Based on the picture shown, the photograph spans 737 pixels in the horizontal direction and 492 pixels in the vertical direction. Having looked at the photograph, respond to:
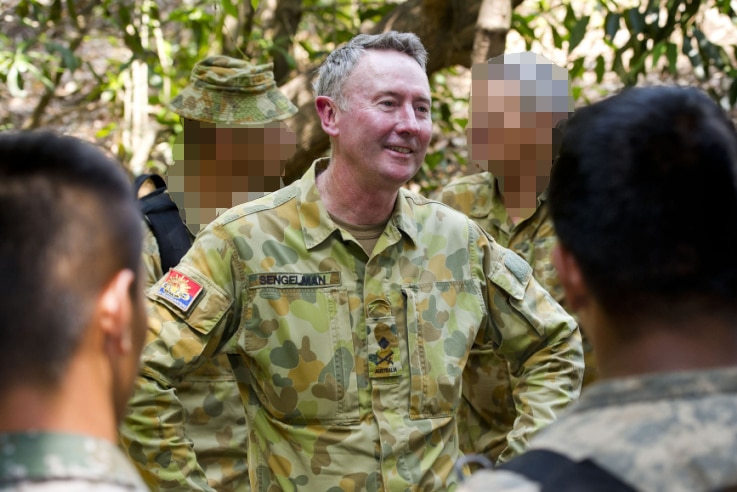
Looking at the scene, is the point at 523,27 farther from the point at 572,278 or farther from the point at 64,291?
the point at 64,291

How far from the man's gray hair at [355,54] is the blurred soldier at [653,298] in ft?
6.04

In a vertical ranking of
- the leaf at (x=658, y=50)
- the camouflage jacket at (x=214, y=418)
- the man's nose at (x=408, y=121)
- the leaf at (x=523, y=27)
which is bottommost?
the camouflage jacket at (x=214, y=418)

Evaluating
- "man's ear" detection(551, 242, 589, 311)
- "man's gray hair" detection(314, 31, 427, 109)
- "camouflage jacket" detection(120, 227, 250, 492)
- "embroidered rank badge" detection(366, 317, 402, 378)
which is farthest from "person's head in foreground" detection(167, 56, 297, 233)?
"man's ear" detection(551, 242, 589, 311)

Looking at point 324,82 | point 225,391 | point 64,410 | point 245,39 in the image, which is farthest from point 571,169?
point 245,39

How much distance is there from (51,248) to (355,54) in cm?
205

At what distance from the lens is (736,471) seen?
1.36 m

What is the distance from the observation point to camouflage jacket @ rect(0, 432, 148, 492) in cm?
129

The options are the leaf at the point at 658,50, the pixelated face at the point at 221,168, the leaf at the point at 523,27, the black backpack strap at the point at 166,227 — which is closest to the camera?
the black backpack strap at the point at 166,227

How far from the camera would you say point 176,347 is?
2.81 metres

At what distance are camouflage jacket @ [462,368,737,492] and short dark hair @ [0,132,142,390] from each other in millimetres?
621

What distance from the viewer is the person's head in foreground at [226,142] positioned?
3.87m

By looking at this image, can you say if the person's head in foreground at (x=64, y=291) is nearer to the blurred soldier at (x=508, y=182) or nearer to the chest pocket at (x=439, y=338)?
the chest pocket at (x=439, y=338)

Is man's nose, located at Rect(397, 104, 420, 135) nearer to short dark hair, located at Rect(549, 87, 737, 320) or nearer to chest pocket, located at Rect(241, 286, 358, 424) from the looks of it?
chest pocket, located at Rect(241, 286, 358, 424)

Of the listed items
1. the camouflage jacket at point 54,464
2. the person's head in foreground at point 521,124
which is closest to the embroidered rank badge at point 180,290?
the camouflage jacket at point 54,464
